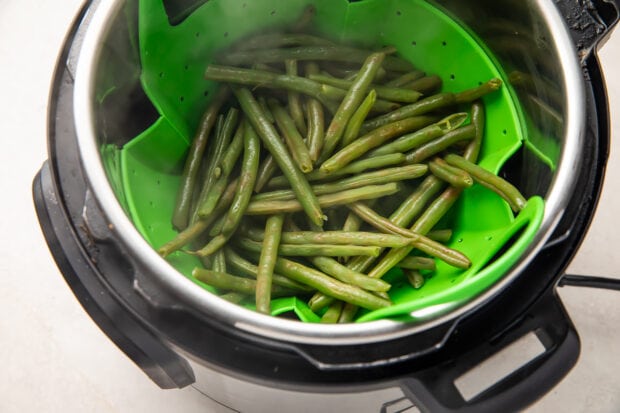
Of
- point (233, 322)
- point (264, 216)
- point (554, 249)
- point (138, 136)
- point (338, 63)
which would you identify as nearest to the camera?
Result: point (233, 322)

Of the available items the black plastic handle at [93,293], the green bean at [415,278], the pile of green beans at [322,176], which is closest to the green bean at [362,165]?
the pile of green beans at [322,176]

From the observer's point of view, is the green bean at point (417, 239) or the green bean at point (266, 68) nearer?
the green bean at point (417, 239)

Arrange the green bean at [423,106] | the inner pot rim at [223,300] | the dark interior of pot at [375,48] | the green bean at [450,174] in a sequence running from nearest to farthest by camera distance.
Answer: the inner pot rim at [223,300], the dark interior of pot at [375,48], the green bean at [450,174], the green bean at [423,106]

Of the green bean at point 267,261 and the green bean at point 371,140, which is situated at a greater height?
the green bean at point 371,140

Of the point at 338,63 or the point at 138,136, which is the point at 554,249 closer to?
the point at 338,63

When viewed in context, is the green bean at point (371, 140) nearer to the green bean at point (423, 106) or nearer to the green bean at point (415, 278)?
the green bean at point (423, 106)

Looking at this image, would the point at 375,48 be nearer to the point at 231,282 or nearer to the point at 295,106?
the point at 295,106

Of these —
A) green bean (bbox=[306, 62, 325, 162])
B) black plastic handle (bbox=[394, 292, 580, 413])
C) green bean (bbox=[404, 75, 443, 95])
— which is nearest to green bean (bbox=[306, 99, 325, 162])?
green bean (bbox=[306, 62, 325, 162])

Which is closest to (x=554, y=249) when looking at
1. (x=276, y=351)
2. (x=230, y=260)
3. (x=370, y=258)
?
(x=370, y=258)
